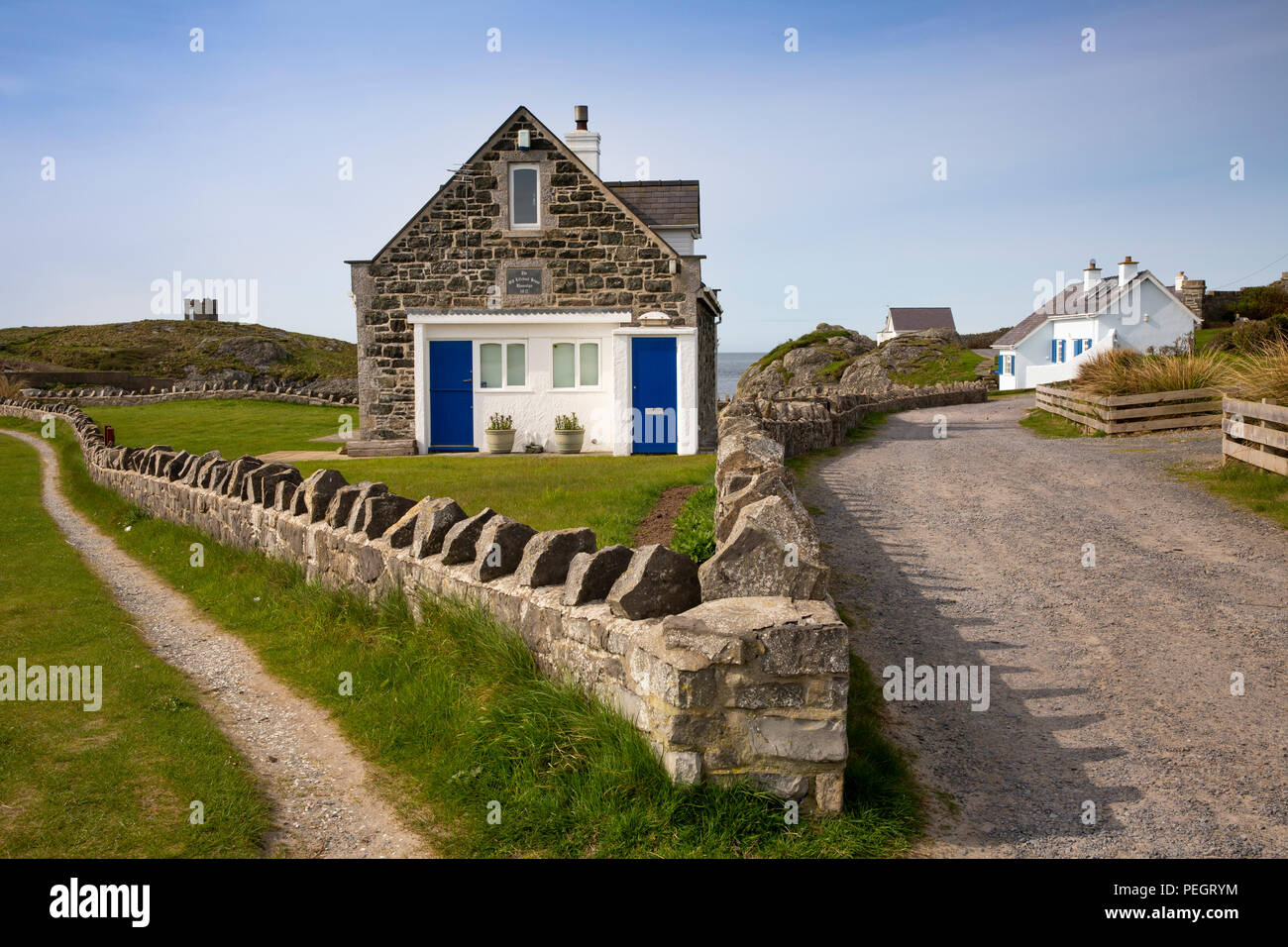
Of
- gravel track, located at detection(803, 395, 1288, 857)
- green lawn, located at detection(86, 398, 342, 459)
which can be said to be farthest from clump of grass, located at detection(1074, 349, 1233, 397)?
green lawn, located at detection(86, 398, 342, 459)

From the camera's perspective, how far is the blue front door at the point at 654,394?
788 inches

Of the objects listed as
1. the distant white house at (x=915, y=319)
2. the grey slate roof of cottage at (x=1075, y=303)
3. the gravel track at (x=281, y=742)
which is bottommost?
the gravel track at (x=281, y=742)

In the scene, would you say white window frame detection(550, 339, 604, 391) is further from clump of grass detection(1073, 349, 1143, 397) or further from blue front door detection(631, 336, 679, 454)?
clump of grass detection(1073, 349, 1143, 397)

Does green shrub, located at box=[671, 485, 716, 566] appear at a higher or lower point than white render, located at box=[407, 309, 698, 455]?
lower

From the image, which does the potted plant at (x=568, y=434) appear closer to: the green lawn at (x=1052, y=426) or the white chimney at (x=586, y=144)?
the white chimney at (x=586, y=144)

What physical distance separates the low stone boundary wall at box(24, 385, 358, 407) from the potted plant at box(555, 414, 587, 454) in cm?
2091

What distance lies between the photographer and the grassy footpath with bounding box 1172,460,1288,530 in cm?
1093

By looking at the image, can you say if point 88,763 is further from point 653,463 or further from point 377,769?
point 653,463

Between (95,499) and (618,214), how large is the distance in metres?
11.2

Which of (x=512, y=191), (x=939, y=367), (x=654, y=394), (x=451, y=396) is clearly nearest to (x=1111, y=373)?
(x=654, y=394)

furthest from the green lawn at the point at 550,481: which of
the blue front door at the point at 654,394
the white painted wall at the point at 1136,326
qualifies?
the white painted wall at the point at 1136,326

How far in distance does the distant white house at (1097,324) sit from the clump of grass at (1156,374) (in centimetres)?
2701

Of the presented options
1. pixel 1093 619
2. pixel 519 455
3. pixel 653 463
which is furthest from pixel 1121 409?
pixel 1093 619

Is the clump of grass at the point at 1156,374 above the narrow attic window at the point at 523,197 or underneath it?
underneath
